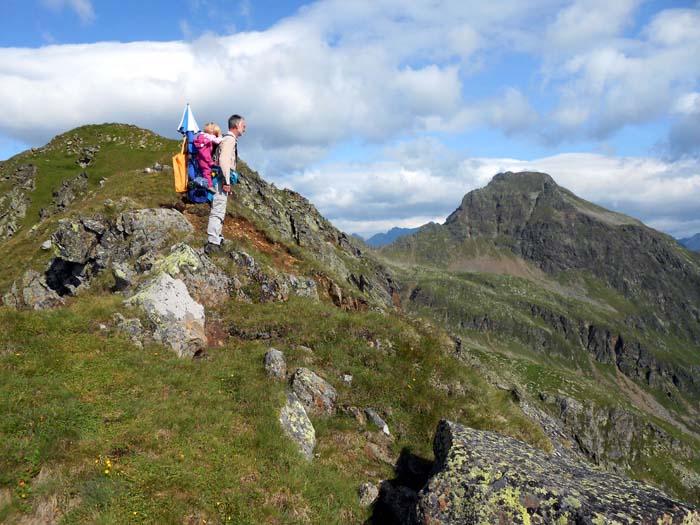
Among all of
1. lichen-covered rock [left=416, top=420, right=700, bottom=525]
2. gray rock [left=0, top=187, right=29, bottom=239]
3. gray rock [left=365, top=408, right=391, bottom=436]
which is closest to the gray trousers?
gray rock [left=365, top=408, right=391, bottom=436]

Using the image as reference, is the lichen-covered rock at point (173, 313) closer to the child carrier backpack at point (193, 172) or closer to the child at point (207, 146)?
the child carrier backpack at point (193, 172)

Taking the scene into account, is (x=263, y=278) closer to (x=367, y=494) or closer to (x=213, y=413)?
(x=213, y=413)

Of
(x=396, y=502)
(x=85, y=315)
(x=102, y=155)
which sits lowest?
Result: (x=396, y=502)

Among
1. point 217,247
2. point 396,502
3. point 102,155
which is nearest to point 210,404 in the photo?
point 396,502

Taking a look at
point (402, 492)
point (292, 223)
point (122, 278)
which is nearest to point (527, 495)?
point (402, 492)

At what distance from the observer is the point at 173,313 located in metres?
18.0

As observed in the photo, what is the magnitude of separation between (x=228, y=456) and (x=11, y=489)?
486 cm

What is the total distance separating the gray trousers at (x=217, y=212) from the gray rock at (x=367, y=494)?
14405 mm

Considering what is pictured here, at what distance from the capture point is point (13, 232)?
70.3 m

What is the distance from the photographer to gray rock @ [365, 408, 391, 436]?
51.6 ft

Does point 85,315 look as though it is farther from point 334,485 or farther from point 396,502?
point 396,502

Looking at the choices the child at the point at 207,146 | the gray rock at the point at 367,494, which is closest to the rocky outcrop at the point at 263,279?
the child at the point at 207,146

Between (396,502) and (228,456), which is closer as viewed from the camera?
(228,456)

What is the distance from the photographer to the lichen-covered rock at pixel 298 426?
13.4 m
